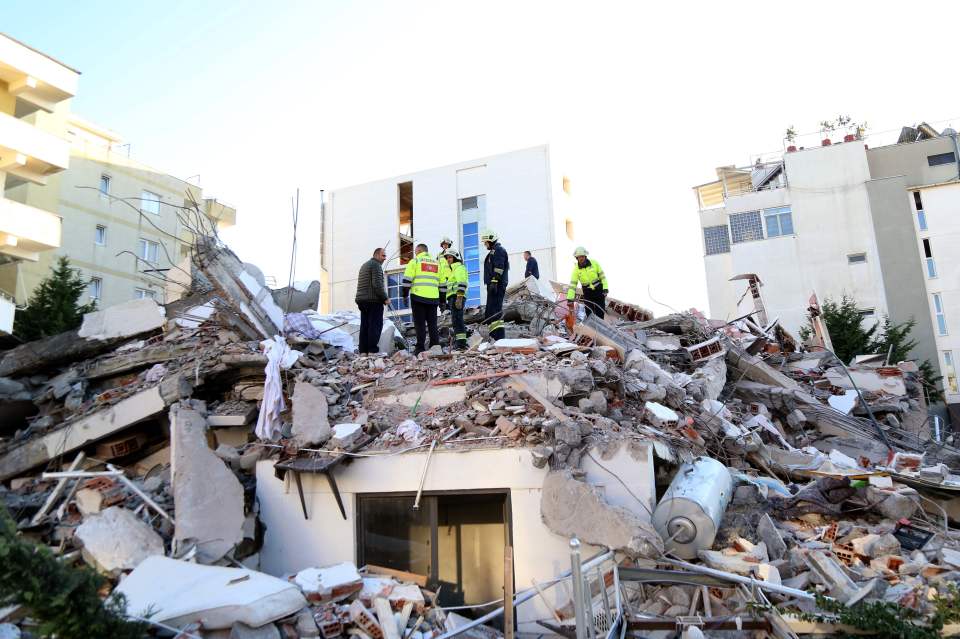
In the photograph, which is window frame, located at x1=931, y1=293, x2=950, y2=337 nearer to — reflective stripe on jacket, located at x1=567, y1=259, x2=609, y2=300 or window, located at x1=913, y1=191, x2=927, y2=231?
window, located at x1=913, y1=191, x2=927, y2=231

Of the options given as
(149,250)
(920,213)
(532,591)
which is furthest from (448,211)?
(532,591)

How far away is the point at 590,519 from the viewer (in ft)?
A: 22.6

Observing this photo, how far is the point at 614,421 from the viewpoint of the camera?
26.6 feet

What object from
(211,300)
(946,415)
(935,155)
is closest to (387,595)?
(211,300)

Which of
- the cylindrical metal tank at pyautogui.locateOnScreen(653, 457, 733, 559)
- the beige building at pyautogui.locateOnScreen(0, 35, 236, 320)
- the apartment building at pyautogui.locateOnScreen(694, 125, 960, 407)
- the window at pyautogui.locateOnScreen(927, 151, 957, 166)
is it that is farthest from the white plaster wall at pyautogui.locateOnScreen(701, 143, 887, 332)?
the cylindrical metal tank at pyautogui.locateOnScreen(653, 457, 733, 559)

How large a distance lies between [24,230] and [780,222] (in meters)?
27.5

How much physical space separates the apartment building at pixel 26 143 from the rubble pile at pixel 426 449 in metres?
8.69

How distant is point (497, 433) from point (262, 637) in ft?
10.5

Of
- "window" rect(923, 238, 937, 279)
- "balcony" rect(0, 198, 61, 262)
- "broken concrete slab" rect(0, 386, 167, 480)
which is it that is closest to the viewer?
"broken concrete slab" rect(0, 386, 167, 480)

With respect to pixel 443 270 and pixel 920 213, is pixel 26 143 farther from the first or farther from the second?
pixel 920 213

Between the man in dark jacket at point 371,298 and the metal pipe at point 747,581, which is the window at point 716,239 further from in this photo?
the metal pipe at point 747,581

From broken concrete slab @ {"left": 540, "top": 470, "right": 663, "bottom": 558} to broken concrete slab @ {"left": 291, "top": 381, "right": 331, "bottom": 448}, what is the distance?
115 inches

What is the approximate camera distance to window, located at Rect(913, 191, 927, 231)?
95.6ft

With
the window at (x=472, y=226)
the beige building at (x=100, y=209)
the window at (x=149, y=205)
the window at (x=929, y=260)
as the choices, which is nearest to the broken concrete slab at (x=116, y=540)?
the beige building at (x=100, y=209)
